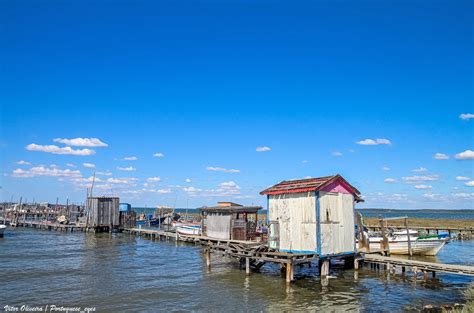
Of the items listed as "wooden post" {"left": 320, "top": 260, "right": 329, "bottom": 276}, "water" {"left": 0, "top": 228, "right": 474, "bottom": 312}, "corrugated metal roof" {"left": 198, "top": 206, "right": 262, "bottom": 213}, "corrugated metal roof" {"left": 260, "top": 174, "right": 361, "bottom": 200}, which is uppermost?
"corrugated metal roof" {"left": 260, "top": 174, "right": 361, "bottom": 200}

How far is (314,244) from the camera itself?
22.2 meters

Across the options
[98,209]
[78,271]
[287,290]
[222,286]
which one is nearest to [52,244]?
[98,209]

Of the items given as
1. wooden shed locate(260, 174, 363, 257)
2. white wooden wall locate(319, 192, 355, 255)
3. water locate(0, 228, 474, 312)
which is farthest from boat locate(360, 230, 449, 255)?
wooden shed locate(260, 174, 363, 257)

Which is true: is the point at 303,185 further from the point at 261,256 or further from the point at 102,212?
the point at 102,212

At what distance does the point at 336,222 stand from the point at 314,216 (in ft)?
6.48

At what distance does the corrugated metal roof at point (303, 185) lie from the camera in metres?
22.4

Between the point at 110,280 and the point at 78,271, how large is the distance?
4636 mm

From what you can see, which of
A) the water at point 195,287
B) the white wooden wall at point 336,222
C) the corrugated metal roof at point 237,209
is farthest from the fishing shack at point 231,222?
the white wooden wall at point 336,222

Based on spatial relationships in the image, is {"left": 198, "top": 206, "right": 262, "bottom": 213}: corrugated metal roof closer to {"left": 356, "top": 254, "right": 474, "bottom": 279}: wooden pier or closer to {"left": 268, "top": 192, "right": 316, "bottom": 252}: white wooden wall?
{"left": 268, "top": 192, "right": 316, "bottom": 252}: white wooden wall

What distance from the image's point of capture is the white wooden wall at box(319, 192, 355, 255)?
74.2 ft

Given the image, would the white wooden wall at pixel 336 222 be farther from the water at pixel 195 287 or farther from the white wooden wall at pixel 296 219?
the water at pixel 195 287

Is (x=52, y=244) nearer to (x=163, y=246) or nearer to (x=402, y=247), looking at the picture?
(x=163, y=246)

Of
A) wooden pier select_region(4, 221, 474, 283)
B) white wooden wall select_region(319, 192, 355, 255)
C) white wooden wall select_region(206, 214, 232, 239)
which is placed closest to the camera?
wooden pier select_region(4, 221, 474, 283)

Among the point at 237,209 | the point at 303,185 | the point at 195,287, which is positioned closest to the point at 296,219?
the point at 303,185
